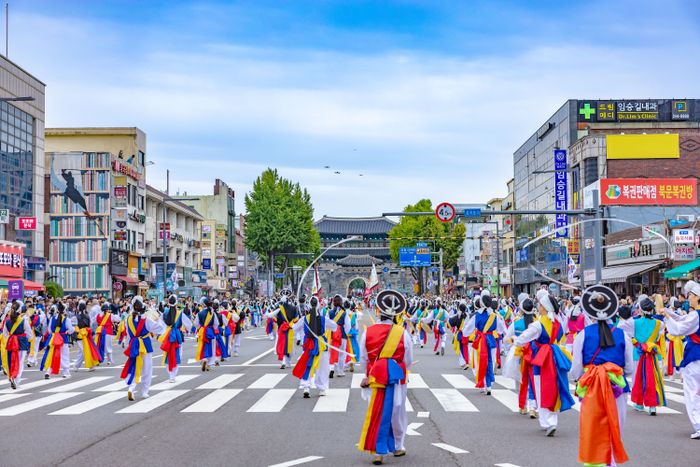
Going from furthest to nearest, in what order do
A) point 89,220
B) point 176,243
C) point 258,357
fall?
point 176,243 < point 89,220 < point 258,357

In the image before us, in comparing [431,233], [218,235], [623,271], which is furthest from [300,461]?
[218,235]

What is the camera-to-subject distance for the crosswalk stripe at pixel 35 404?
1313 cm

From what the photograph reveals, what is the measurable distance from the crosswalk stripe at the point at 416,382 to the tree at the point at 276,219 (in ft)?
187

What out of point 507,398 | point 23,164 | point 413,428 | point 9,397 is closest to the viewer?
point 413,428

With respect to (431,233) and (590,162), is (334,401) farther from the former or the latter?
(431,233)

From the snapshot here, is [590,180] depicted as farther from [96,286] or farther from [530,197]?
[96,286]

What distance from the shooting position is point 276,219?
75.9 m

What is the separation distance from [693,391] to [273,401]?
666cm

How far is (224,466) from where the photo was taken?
8469 mm

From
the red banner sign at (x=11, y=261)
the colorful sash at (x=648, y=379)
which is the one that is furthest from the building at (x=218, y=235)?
the colorful sash at (x=648, y=379)

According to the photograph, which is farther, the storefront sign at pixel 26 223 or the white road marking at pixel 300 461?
the storefront sign at pixel 26 223

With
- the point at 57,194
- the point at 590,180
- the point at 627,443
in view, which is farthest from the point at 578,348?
the point at 57,194

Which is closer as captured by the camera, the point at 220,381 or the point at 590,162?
the point at 220,381

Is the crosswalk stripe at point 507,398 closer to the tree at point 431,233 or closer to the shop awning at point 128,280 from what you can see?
the shop awning at point 128,280
